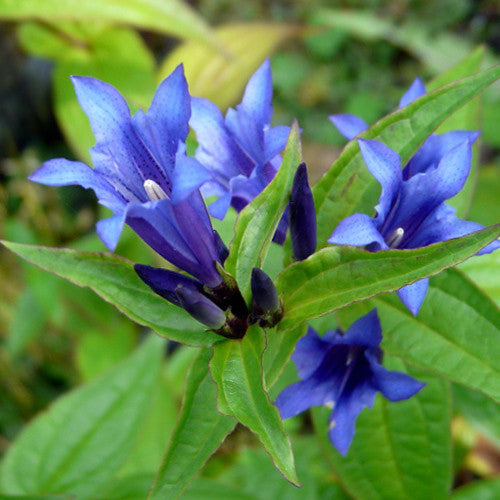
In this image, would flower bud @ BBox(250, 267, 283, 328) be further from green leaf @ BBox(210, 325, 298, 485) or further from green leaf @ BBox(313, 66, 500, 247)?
green leaf @ BBox(313, 66, 500, 247)

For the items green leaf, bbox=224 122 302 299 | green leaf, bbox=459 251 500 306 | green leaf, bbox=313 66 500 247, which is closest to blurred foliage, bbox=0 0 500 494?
Answer: green leaf, bbox=459 251 500 306

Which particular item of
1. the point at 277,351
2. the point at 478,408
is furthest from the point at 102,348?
the point at 277,351

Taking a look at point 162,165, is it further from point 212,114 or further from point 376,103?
point 376,103

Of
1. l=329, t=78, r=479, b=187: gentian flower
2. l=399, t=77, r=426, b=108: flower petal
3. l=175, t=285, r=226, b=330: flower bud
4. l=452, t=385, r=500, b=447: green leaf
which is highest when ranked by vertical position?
l=399, t=77, r=426, b=108: flower petal

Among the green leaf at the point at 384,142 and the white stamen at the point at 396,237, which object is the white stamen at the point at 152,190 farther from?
the white stamen at the point at 396,237

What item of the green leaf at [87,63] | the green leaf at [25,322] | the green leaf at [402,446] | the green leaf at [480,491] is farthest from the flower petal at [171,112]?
the green leaf at [87,63]

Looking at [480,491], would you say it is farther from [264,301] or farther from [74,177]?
[74,177]

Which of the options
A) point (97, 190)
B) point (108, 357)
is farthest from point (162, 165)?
point (108, 357)
